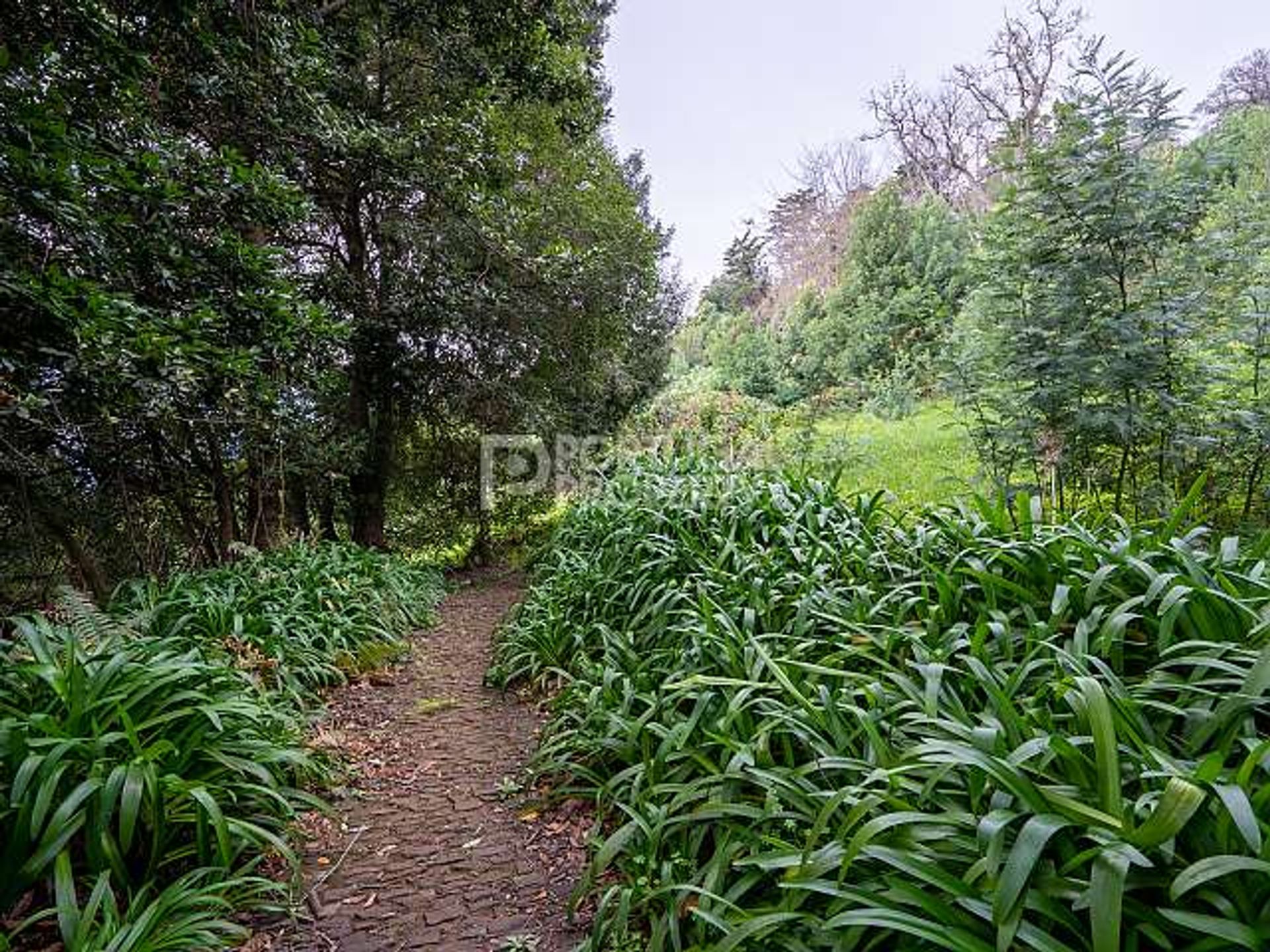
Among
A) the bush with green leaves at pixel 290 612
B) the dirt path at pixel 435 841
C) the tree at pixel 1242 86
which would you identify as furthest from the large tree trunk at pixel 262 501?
the tree at pixel 1242 86

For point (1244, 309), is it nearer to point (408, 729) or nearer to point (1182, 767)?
point (1182, 767)

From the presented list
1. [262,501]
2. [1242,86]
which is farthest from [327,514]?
[1242,86]

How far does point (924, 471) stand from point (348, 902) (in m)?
6.09

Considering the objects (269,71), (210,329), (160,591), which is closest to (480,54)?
→ (269,71)

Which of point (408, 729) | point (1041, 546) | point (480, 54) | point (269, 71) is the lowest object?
point (408, 729)

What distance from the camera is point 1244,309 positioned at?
3.93 meters

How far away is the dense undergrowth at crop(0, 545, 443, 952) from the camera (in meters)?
1.48

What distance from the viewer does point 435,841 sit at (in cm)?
208

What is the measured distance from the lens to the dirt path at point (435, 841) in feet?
5.34

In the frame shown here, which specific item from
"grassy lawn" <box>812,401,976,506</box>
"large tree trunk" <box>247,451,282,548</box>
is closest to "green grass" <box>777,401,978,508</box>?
"grassy lawn" <box>812,401,976,506</box>

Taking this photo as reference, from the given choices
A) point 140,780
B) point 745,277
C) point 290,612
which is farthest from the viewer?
point 745,277

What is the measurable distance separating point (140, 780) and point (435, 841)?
86cm

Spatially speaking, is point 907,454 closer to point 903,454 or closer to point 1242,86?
point 903,454

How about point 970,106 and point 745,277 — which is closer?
point 970,106
